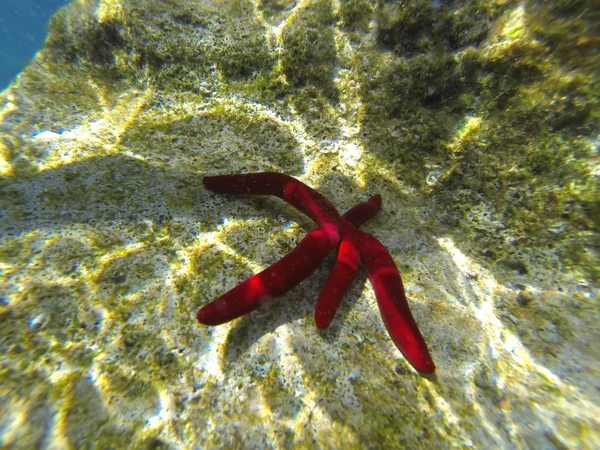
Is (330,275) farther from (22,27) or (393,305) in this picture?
(22,27)

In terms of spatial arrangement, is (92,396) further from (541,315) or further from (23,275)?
(541,315)

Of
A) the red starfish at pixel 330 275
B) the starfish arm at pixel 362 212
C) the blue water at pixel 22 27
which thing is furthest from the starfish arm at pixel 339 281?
the blue water at pixel 22 27

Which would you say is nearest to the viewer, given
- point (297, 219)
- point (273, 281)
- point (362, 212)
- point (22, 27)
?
point (273, 281)

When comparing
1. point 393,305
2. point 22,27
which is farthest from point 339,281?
point 22,27

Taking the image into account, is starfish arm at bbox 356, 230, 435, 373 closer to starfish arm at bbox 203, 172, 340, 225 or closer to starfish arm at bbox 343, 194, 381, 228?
starfish arm at bbox 343, 194, 381, 228

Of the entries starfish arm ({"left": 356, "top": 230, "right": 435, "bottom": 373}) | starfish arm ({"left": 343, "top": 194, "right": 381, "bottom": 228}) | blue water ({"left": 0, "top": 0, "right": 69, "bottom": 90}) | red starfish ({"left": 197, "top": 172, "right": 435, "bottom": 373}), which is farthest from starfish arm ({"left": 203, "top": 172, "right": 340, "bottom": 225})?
blue water ({"left": 0, "top": 0, "right": 69, "bottom": 90})

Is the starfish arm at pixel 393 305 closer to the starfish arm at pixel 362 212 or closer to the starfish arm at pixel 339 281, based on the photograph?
the starfish arm at pixel 339 281

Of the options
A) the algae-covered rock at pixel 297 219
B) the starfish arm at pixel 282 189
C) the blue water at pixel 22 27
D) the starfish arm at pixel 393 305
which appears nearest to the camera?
the algae-covered rock at pixel 297 219

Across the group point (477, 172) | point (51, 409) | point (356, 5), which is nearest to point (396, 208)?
point (477, 172)
